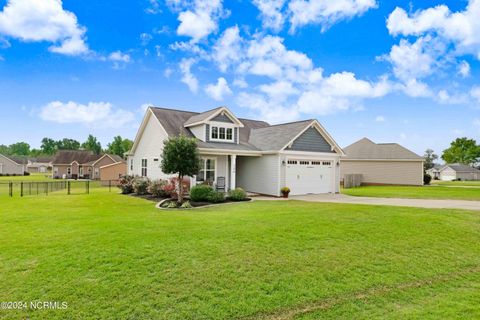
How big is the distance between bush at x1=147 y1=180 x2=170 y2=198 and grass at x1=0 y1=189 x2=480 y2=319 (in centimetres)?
807

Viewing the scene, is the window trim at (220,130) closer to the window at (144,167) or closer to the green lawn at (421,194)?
the window at (144,167)

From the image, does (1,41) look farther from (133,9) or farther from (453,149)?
(453,149)

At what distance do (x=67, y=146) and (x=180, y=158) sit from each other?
123m

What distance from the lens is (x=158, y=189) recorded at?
18.1 metres

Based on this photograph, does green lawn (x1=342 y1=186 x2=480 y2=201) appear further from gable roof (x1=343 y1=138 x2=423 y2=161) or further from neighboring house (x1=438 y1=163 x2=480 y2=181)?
neighboring house (x1=438 y1=163 x2=480 y2=181)

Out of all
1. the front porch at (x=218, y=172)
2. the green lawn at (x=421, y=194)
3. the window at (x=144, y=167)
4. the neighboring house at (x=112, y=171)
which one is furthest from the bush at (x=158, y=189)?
the neighboring house at (x=112, y=171)

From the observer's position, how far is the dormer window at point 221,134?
20992 mm

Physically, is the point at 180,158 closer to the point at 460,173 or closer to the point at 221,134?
the point at 221,134

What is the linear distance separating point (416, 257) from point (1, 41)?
2353 cm

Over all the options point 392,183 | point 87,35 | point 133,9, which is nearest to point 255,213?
point 133,9

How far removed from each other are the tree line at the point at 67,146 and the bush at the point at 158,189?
44.2 m

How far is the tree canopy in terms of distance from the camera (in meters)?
88.2

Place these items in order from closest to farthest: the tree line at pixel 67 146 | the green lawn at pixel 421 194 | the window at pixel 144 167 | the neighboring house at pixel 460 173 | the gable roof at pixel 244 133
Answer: the green lawn at pixel 421 194, the gable roof at pixel 244 133, the window at pixel 144 167, the neighboring house at pixel 460 173, the tree line at pixel 67 146

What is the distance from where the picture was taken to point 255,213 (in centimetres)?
1185
